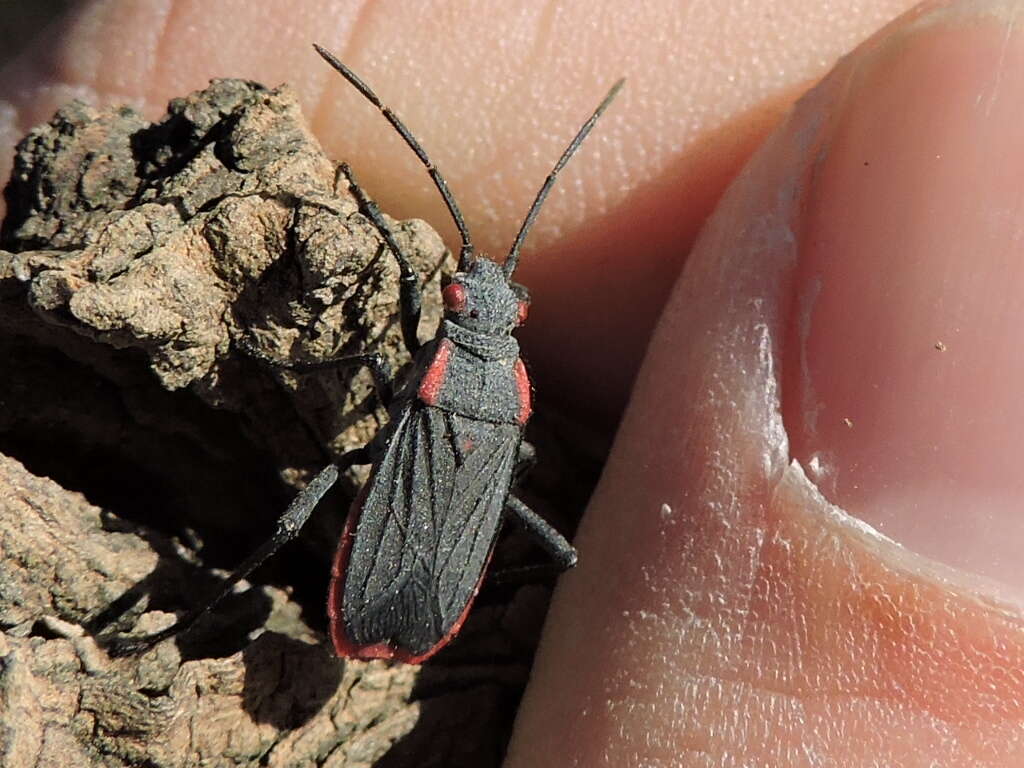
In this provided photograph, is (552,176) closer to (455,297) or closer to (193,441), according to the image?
(455,297)

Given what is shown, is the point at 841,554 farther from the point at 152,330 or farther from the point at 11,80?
the point at 11,80

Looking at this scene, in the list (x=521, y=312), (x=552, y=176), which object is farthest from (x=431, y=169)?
(x=521, y=312)

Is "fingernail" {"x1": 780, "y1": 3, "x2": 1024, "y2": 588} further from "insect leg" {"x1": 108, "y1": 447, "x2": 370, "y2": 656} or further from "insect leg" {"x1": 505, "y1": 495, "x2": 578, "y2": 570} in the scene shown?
"insect leg" {"x1": 108, "y1": 447, "x2": 370, "y2": 656}

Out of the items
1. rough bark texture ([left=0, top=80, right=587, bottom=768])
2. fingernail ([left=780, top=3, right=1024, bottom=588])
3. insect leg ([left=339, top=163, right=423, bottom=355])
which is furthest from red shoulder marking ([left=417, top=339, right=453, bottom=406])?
fingernail ([left=780, top=3, right=1024, bottom=588])

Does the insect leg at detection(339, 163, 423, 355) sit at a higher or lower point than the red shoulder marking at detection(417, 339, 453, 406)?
higher

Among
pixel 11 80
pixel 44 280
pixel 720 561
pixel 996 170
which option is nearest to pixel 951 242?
pixel 996 170
